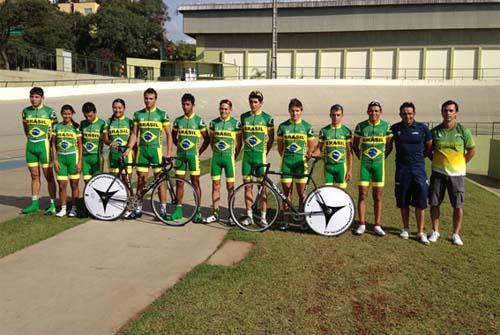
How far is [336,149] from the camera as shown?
6.87 metres

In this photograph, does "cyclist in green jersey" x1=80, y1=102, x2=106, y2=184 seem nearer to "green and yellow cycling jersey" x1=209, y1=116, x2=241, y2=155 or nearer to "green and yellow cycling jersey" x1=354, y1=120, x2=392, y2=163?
"green and yellow cycling jersey" x1=209, y1=116, x2=241, y2=155

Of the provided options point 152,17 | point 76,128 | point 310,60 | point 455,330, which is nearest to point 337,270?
point 455,330

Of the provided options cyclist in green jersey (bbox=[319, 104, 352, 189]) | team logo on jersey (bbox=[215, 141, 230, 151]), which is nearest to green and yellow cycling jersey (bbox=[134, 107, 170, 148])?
team logo on jersey (bbox=[215, 141, 230, 151])

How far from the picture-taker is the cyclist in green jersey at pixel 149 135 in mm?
7359

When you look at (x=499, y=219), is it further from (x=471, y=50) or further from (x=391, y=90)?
(x=471, y=50)

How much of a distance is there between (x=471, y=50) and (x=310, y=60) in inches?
603

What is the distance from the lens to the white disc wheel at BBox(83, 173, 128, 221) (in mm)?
7320

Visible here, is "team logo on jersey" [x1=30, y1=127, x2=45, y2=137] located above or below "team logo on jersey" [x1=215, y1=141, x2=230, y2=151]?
above

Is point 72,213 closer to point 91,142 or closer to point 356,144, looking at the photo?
point 91,142

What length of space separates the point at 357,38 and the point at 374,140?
150ft

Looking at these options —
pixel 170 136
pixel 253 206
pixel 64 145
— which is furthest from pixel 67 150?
pixel 253 206

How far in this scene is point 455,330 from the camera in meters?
4.13

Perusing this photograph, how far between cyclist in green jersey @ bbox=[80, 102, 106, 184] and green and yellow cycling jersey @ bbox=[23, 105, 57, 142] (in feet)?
1.90

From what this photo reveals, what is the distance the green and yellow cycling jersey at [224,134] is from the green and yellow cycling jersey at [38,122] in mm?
2632
